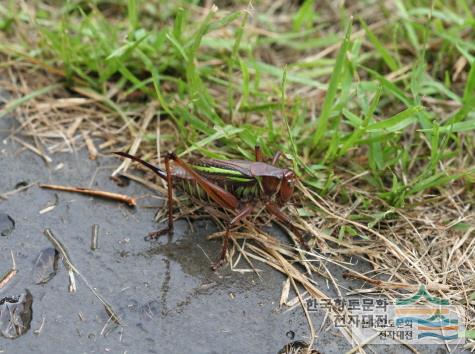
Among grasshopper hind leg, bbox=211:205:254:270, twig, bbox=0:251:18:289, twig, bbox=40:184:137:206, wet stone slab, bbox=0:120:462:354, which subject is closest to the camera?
wet stone slab, bbox=0:120:462:354

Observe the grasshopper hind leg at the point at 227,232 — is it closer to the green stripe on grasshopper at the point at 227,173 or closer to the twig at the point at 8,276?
the green stripe on grasshopper at the point at 227,173

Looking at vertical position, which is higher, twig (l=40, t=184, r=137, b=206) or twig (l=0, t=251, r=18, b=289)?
twig (l=40, t=184, r=137, b=206)

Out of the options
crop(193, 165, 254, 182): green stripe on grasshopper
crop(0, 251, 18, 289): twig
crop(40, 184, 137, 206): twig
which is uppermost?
crop(193, 165, 254, 182): green stripe on grasshopper

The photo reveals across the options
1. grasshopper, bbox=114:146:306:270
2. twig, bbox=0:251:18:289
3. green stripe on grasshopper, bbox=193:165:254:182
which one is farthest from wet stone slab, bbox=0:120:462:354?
green stripe on grasshopper, bbox=193:165:254:182

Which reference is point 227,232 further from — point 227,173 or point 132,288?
point 132,288

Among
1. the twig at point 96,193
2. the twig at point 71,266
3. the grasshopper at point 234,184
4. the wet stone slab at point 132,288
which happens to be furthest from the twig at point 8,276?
the grasshopper at point 234,184

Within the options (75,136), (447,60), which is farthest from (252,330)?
(447,60)

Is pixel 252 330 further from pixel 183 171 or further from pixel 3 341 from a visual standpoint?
pixel 3 341

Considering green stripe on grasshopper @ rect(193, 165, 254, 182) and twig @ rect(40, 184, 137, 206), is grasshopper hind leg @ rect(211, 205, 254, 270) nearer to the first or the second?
green stripe on grasshopper @ rect(193, 165, 254, 182)
